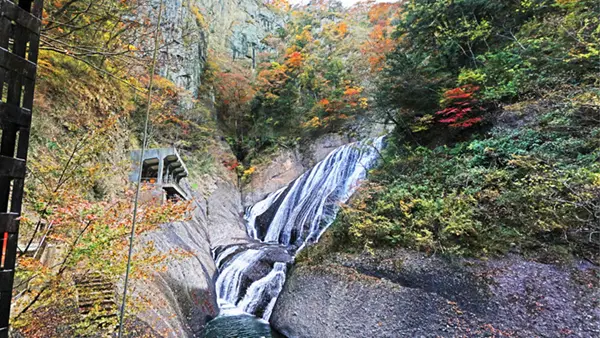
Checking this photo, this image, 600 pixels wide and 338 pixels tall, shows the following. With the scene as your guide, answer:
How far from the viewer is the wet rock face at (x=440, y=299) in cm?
421

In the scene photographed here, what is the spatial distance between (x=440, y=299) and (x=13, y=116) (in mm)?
6252

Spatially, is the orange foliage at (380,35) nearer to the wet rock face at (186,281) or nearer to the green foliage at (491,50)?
the green foliage at (491,50)

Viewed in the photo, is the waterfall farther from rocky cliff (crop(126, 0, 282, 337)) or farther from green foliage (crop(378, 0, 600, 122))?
green foliage (crop(378, 0, 600, 122))

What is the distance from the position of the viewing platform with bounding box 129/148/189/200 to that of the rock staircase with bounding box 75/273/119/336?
19.9 ft

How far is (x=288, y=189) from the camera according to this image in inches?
639

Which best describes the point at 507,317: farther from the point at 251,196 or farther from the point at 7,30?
the point at 251,196

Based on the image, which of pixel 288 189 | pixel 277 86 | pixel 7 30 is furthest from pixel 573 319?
pixel 277 86

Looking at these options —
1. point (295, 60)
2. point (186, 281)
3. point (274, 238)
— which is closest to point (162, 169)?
point (186, 281)

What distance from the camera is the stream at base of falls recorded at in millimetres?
7785

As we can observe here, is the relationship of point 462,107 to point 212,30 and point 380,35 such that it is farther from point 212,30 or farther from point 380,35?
point 212,30

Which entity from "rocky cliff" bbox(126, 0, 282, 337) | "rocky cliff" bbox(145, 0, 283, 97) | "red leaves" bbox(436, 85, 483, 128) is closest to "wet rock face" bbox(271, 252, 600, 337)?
"rocky cliff" bbox(126, 0, 282, 337)

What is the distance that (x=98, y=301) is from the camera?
11.5 feet

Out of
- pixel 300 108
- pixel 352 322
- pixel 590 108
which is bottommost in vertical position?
pixel 352 322

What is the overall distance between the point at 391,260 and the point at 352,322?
1.63m
